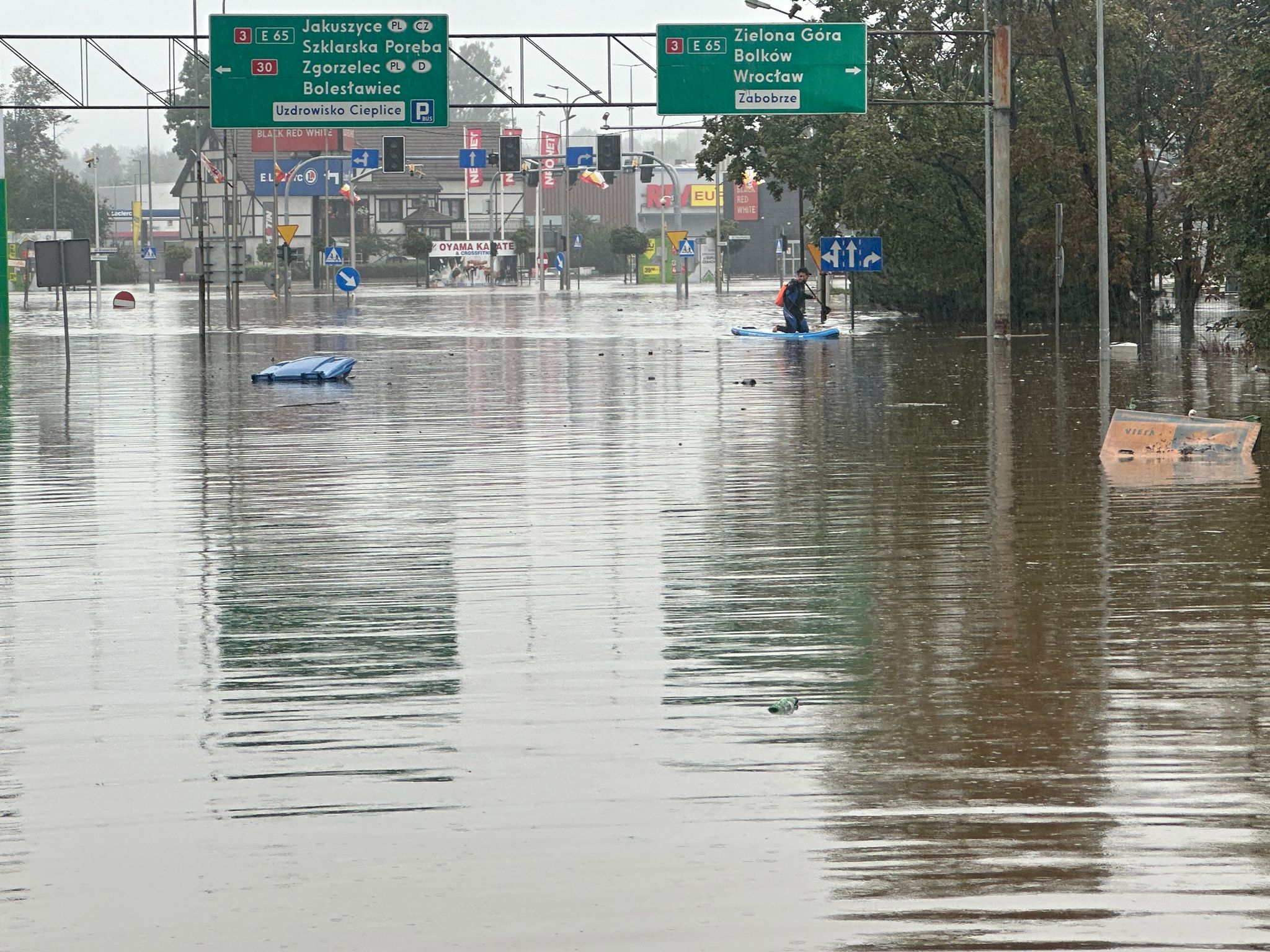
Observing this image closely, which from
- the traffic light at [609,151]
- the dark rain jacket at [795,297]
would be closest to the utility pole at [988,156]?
the dark rain jacket at [795,297]

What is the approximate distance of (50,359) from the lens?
118 ft

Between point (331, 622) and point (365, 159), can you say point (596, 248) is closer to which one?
point (365, 159)

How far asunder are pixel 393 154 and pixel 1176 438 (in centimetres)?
4559

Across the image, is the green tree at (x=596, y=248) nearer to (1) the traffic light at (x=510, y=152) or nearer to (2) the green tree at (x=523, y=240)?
(2) the green tree at (x=523, y=240)

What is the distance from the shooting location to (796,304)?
41.0 metres

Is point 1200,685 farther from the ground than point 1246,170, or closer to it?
closer to it

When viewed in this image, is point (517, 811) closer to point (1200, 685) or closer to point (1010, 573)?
point (1200, 685)

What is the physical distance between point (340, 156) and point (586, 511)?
108 metres

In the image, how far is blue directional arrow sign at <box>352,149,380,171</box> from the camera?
112375 millimetres

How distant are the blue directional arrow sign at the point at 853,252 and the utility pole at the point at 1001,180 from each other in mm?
5547

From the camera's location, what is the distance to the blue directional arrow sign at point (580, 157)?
100250mm

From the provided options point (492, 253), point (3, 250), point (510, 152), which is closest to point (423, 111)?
point (3, 250)

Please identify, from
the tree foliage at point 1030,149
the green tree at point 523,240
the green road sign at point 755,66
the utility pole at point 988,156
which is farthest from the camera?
the green tree at point 523,240

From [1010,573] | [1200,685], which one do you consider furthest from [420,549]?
[1200,685]
